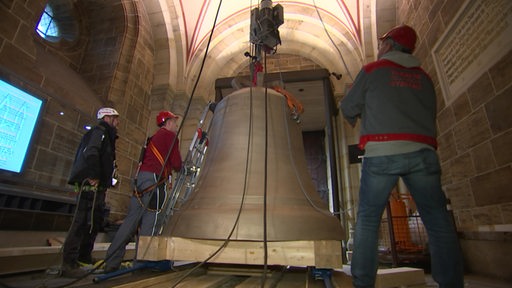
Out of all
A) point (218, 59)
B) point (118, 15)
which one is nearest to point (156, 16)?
point (118, 15)

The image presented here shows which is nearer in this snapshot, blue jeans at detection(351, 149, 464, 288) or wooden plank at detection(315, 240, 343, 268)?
blue jeans at detection(351, 149, 464, 288)

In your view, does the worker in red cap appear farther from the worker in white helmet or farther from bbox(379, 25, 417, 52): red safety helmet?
the worker in white helmet

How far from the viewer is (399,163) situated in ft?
4.24

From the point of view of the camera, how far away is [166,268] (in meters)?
2.00

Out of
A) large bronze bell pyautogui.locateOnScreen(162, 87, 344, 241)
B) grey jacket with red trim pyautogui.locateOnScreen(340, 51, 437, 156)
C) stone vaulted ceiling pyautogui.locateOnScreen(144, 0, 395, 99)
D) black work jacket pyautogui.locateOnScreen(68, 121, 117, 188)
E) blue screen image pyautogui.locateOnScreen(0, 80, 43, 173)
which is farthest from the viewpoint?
stone vaulted ceiling pyautogui.locateOnScreen(144, 0, 395, 99)

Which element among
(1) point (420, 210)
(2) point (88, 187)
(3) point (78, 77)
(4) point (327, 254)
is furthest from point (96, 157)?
(3) point (78, 77)

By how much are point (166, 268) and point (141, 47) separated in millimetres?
4381

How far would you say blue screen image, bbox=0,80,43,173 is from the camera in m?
2.81

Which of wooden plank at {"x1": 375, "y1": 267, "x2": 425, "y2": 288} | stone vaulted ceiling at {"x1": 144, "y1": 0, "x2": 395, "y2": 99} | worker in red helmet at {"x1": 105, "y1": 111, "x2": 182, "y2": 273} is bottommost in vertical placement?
wooden plank at {"x1": 375, "y1": 267, "x2": 425, "y2": 288}

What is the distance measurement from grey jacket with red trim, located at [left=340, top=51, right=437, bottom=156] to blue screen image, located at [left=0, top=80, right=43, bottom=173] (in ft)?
10.7

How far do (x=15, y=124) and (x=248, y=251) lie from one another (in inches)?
119

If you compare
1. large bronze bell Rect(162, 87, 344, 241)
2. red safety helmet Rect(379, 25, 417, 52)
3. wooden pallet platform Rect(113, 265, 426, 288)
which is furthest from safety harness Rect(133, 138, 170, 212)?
red safety helmet Rect(379, 25, 417, 52)

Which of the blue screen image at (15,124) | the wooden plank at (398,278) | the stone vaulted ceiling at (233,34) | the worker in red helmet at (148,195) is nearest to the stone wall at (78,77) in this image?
the blue screen image at (15,124)

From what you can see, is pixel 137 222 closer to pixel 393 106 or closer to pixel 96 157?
pixel 96 157
